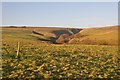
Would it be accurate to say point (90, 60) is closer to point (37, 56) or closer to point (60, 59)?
point (60, 59)

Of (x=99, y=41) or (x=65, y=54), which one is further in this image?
(x=99, y=41)

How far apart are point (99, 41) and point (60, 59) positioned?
2073 cm

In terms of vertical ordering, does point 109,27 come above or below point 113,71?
above

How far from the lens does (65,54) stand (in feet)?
98.4

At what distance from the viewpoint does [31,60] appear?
25.7m

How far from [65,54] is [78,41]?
17.9 meters

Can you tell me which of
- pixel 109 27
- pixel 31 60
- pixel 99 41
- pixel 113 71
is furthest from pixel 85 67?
pixel 109 27

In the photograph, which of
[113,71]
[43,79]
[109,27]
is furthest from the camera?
[109,27]

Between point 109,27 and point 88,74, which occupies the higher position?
point 109,27

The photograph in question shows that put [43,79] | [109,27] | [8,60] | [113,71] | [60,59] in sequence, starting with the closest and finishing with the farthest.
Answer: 1. [43,79]
2. [113,71]
3. [8,60]
4. [60,59]
5. [109,27]

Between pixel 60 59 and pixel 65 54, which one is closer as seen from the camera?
pixel 60 59

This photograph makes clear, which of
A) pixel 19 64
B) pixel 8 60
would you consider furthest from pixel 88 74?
pixel 8 60

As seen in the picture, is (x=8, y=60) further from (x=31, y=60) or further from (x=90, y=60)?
(x=90, y=60)

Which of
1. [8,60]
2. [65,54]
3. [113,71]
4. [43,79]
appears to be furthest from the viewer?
[65,54]
